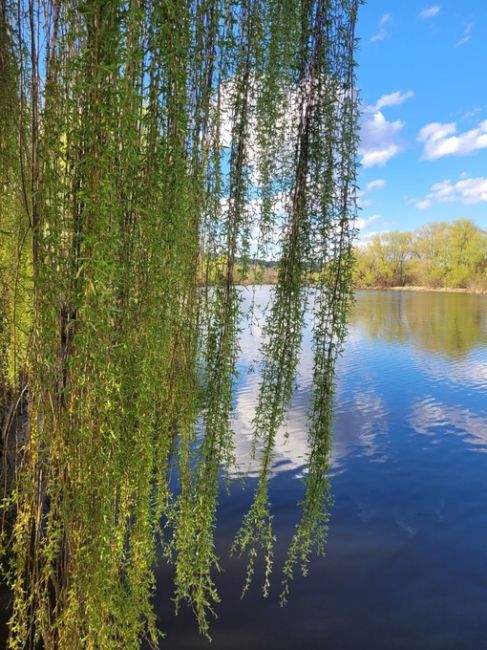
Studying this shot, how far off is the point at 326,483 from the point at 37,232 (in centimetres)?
145

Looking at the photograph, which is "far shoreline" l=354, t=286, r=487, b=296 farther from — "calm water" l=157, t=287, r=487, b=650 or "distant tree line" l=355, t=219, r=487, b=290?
"calm water" l=157, t=287, r=487, b=650

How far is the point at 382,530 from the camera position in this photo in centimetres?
432

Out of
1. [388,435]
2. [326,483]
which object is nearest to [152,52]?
[326,483]

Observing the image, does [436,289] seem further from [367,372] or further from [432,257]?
[367,372]

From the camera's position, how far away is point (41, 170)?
929 millimetres

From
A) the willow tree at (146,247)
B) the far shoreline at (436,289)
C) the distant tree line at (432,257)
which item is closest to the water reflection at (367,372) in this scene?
the willow tree at (146,247)

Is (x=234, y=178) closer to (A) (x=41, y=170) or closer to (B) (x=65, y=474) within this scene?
(A) (x=41, y=170)

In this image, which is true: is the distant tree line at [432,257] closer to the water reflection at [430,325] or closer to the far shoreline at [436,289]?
the far shoreline at [436,289]

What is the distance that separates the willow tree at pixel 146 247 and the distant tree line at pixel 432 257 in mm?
30775

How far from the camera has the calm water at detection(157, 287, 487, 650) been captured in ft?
10.3

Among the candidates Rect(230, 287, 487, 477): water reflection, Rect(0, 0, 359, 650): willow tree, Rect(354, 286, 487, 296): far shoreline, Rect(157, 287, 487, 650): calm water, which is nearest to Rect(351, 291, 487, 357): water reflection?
Rect(230, 287, 487, 477): water reflection

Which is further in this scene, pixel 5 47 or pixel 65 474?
pixel 5 47

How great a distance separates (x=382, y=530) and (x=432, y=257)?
3456 centimetres

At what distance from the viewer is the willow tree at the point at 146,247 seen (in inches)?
33.4
